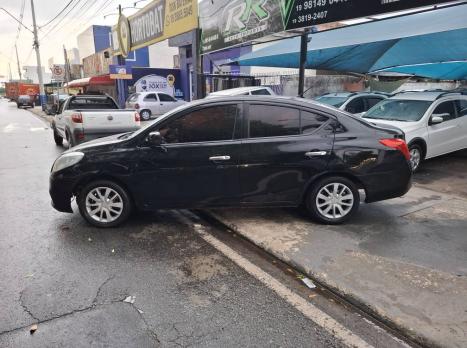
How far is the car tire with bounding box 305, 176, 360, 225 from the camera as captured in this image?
5.02m

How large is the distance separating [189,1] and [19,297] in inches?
574

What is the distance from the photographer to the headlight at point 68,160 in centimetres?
488

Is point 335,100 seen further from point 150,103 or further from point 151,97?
point 151,97

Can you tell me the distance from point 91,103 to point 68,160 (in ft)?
24.4

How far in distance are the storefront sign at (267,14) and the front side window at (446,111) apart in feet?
8.75

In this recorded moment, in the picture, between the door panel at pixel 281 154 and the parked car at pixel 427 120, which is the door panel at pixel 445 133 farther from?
the door panel at pixel 281 154

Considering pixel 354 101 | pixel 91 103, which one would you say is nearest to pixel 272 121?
pixel 354 101

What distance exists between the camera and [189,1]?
51.1 feet

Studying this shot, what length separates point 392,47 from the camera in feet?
41.4

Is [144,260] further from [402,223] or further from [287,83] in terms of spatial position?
[287,83]

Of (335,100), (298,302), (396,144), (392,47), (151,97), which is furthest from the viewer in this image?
(151,97)

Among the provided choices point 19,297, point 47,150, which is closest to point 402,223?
point 19,297

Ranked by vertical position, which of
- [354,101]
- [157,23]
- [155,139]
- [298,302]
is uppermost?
[157,23]

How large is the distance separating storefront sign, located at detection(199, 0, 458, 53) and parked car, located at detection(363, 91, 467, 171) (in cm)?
235
